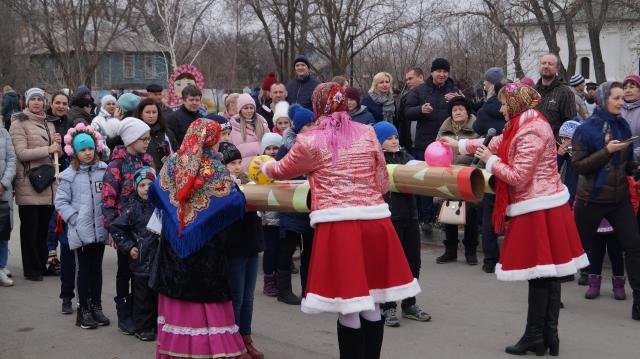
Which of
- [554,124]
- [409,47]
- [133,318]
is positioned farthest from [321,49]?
[133,318]

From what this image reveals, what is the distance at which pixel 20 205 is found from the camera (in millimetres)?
9234

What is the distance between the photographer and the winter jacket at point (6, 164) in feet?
28.8

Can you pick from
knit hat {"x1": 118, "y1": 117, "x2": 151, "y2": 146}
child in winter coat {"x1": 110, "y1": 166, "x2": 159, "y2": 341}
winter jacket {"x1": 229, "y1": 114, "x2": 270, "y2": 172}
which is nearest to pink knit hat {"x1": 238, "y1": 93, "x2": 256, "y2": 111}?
winter jacket {"x1": 229, "y1": 114, "x2": 270, "y2": 172}

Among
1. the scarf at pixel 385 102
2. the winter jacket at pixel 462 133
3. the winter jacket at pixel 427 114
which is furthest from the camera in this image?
Answer: the scarf at pixel 385 102

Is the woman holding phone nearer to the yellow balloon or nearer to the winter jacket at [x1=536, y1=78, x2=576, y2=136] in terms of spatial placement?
the winter jacket at [x1=536, y1=78, x2=576, y2=136]

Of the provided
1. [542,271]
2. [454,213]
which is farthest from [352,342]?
[454,213]

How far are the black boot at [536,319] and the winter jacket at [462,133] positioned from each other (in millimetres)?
3565

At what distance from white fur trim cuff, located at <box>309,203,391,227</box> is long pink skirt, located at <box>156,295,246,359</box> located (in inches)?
42.3

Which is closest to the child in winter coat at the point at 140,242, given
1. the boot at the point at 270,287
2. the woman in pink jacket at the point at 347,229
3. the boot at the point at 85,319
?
the boot at the point at 85,319

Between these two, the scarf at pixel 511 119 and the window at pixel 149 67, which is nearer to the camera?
the scarf at pixel 511 119

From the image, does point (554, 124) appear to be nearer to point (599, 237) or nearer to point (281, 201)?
point (599, 237)

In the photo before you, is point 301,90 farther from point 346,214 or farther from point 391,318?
point 346,214

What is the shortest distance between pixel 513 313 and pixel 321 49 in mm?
32140

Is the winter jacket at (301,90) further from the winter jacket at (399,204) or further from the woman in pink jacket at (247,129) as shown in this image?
the winter jacket at (399,204)
